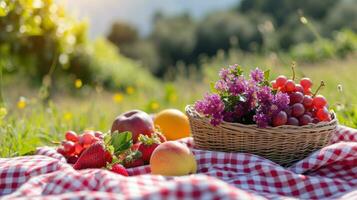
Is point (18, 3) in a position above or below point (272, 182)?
above

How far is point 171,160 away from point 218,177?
317 mm

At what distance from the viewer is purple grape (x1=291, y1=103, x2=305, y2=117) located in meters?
3.27

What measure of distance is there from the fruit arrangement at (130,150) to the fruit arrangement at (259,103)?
0.33 metres

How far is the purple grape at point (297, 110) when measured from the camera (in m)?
3.27

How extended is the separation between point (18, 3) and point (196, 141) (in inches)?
110

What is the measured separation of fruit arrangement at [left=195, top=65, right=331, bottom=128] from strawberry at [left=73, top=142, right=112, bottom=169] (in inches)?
22.1

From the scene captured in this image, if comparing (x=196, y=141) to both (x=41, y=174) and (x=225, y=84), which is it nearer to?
(x=225, y=84)

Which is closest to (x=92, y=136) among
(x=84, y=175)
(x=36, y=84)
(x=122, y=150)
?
(x=122, y=150)

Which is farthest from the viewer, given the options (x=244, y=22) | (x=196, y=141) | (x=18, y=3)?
(x=244, y=22)

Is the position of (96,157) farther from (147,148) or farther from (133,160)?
(147,148)

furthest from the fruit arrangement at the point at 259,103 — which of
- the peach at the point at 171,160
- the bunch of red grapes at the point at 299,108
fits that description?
the peach at the point at 171,160

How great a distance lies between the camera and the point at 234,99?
10.8ft

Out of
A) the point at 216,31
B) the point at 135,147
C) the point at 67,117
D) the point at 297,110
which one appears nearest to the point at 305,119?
the point at 297,110

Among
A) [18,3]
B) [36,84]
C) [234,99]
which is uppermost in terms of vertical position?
[18,3]
